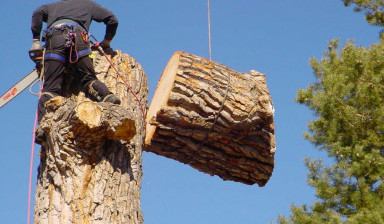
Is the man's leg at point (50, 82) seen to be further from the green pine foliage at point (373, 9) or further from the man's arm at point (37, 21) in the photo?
the green pine foliage at point (373, 9)

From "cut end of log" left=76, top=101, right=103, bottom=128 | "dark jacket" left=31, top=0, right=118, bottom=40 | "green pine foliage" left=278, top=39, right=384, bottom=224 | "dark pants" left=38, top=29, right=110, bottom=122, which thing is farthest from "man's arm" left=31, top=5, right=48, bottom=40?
"green pine foliage" left=278, top=39, right=384, bottom=224

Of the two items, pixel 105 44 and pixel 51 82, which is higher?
pixel 105 44

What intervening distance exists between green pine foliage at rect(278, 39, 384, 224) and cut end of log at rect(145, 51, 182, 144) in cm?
198

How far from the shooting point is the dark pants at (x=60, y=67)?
502 cm

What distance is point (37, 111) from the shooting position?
502 cm

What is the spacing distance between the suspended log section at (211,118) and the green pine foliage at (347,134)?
3.53ft

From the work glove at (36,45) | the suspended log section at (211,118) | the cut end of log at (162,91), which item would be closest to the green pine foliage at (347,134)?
the suspended log section at (211,118)

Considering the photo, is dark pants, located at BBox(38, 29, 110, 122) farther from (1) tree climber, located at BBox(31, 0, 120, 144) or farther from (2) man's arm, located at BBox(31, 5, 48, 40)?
(2) man's arm, located at BBox(31, 5, 48, 40)

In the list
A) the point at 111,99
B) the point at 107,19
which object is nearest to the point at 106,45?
the point at 107,19

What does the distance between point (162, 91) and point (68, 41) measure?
108 cm

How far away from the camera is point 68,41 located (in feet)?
17.2

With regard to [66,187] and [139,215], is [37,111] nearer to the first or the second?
[66,187]

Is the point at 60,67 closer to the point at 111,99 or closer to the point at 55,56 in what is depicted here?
the point at 55,56

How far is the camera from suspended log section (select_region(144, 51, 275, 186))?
544 cm
